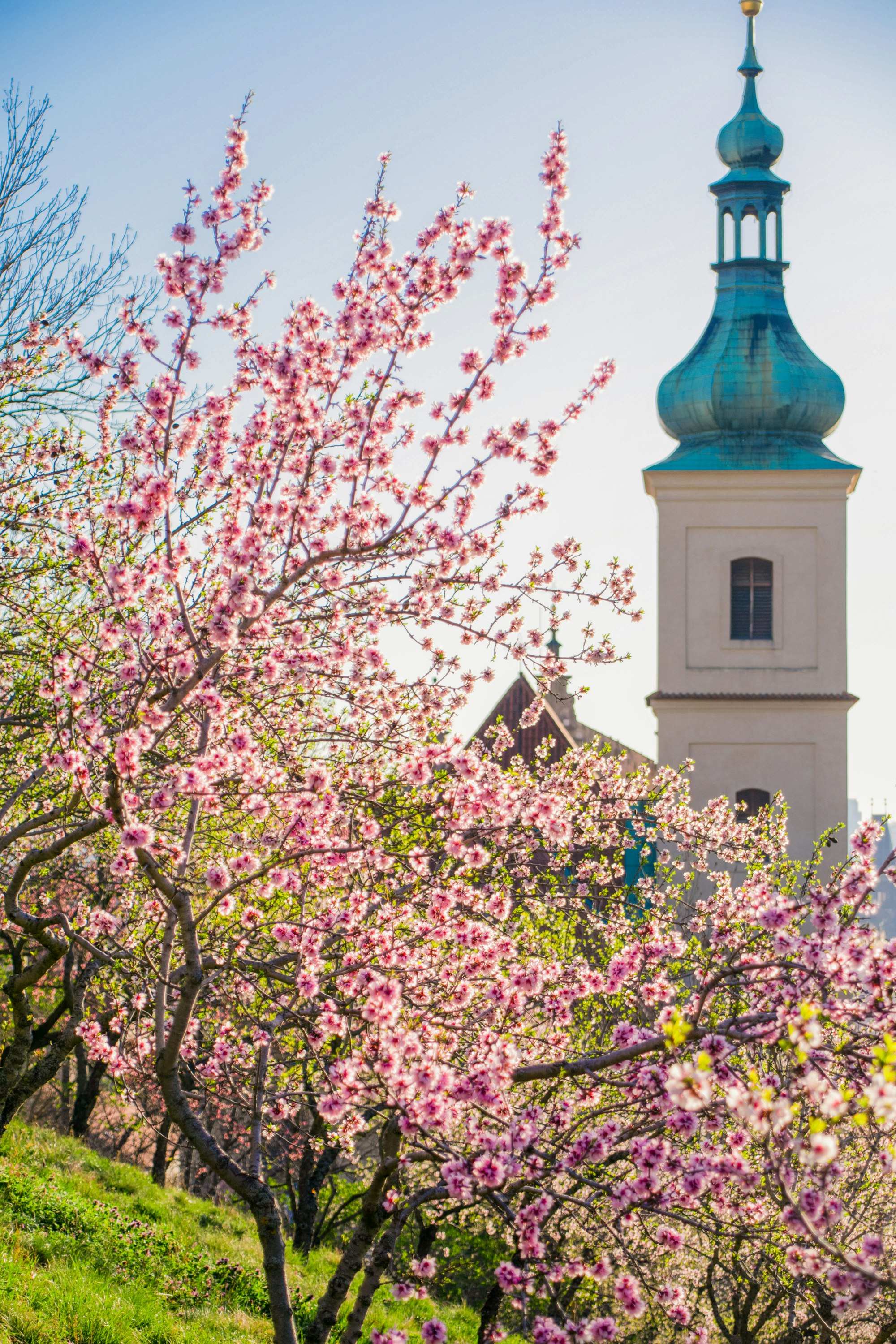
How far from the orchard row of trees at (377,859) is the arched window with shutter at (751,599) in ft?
67.3

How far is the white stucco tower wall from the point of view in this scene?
1134 inches

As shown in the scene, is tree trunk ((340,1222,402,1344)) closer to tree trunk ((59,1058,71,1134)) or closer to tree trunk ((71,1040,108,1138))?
tree trunk ((71,1040,108,1138))

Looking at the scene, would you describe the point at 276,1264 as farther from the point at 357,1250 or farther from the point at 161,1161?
the point at 161,1161

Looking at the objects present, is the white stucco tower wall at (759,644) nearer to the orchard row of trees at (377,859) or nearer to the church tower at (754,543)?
the church tower at (754,543)

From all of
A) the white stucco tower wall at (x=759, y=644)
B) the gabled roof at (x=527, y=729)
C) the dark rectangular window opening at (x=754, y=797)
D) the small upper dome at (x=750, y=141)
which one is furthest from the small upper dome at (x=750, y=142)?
the dark rectangular window opening at (x=754, y=797)

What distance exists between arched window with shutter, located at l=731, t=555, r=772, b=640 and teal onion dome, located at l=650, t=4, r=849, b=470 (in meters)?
2.32

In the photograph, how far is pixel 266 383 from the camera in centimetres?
704

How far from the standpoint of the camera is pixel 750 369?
30.8 meters

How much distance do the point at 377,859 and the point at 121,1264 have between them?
4.40 metres

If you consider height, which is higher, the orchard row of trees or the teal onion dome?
the teal onion dome

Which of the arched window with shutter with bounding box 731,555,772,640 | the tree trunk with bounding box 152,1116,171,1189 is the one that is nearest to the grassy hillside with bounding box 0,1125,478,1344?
the tree trunk with bounding box 152,1116,171,1189

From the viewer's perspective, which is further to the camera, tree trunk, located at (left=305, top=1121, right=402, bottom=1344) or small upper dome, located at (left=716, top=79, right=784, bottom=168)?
small upper dome, located at (left=716, top=79, right=784, bottom=168)

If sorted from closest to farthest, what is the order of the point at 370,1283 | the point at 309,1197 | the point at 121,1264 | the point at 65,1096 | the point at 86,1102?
the point at 370,1283 → the point at 121,1264 → the point at 309,1197 → the point at 86,1102 → the point at 65,1096

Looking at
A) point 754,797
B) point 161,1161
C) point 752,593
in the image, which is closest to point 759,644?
point 752,593
